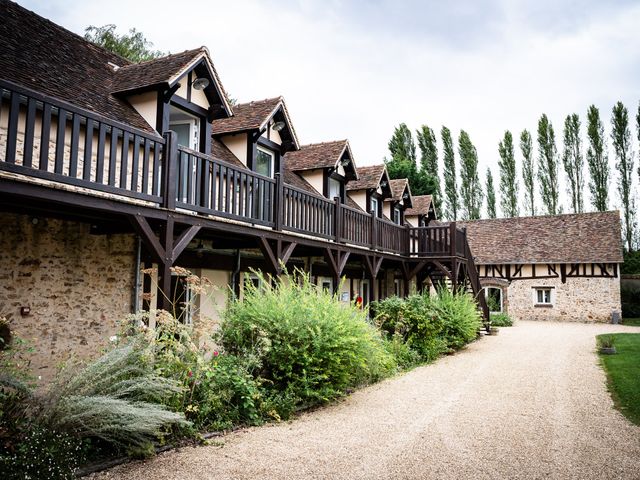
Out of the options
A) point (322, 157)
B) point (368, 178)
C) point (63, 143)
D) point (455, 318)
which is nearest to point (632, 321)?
point (368, 178)

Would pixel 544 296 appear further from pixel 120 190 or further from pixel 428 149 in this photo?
pixel 120 190

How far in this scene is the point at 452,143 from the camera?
46.5m

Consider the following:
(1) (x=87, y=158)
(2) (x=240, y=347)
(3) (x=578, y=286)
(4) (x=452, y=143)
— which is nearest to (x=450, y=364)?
(2) (x=240, y=347)

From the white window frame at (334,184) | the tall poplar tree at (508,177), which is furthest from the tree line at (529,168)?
the white window frame at (334,184)

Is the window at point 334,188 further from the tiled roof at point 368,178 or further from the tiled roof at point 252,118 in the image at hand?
the tiled roof at point 252,118

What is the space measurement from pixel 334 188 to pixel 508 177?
32.1 m

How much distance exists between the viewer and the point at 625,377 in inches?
402

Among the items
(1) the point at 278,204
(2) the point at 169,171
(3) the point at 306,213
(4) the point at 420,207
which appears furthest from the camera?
(4) the point at 420,207

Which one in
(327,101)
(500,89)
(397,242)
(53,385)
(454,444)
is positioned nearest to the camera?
(53,385)

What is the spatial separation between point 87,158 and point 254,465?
452cm

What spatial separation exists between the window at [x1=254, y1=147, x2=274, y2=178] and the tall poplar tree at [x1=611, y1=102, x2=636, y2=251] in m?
37.7

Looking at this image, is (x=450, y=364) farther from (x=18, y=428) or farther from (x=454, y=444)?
(x=18, y=428)

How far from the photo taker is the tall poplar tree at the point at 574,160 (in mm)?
43062

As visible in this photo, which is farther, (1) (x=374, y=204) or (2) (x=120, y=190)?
(1) (x=374, y=204)
